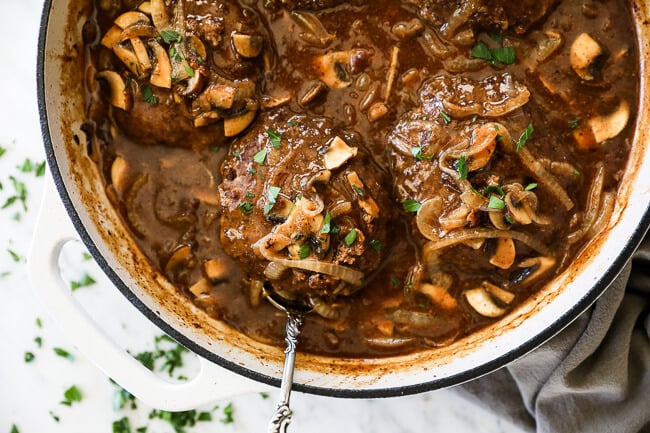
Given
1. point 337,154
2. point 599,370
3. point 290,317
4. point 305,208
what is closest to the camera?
point 305,208

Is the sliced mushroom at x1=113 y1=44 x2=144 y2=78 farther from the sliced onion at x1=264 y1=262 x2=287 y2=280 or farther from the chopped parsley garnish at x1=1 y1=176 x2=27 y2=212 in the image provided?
the chopped parsley garnish at x1=1 y1=176 x2=27 y2=212

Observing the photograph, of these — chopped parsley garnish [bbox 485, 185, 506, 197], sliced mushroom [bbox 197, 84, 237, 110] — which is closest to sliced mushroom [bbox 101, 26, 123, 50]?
sliced mushroom [bbox 197, 84, 237, 110]

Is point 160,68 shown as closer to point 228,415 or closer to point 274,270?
point 274,270

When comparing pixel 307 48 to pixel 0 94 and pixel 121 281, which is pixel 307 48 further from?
pixel 0 94

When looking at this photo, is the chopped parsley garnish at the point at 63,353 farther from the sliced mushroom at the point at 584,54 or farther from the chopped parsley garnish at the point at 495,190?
the sliced mushroom at the point at 584,54

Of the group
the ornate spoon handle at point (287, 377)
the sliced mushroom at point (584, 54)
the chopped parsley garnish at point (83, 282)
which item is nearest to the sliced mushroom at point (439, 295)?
the ornate spoon handle at point (287, 377)

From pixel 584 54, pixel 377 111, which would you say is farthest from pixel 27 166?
pixel 584 54

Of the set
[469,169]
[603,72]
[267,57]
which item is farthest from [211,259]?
[603,72]

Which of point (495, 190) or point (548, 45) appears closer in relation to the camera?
point (495, 190)
